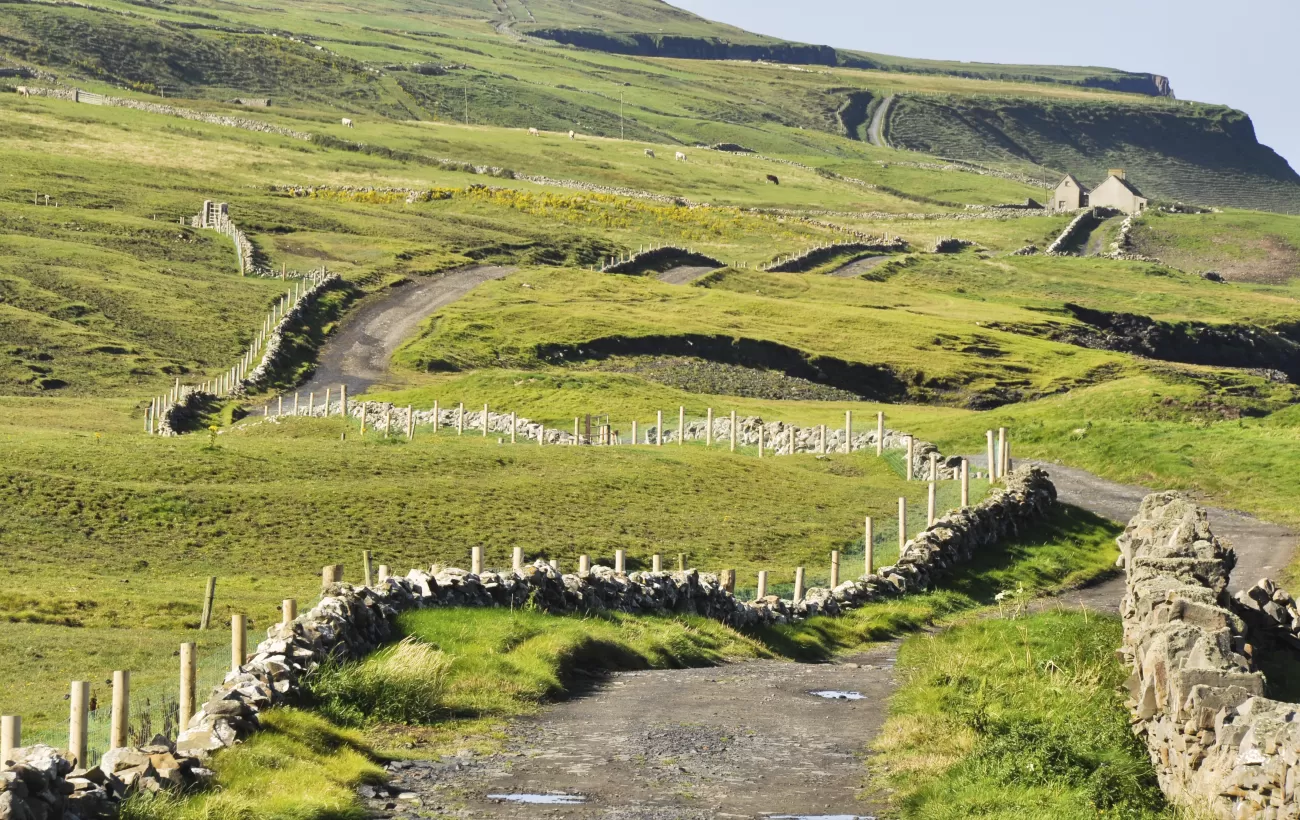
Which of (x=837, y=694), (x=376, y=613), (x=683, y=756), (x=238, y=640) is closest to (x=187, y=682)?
(x=238, y=640)

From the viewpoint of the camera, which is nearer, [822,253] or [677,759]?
[677,759]

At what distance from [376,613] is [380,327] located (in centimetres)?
9478

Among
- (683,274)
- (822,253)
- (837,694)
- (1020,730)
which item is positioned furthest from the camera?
(822,253)

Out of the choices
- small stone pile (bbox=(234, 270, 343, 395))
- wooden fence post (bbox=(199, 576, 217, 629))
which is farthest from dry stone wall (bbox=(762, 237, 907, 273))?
wooden fence post (bbox=(199, 576, 217, 629))

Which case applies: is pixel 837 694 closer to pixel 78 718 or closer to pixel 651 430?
pixel 78 718

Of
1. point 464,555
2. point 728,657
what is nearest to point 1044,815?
point 728,657

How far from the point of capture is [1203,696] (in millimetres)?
15680

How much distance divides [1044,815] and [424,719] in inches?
363

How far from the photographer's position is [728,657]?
1251 inches

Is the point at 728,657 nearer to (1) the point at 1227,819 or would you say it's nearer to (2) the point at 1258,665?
(2) the point at 1258,665

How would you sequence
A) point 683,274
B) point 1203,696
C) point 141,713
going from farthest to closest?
point 683,274, point 141,713, point 1203,696

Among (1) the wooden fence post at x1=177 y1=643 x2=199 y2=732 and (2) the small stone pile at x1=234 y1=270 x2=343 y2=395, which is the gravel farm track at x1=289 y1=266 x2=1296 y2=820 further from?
(2) the small stone pile at x1=234 y1=270 x2=343 y2=395

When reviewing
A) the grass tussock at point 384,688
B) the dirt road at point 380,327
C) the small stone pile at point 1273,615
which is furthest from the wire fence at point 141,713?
the dirt road at point 380,327

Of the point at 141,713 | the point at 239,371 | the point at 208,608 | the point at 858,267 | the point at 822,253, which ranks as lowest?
the point at 239,371
